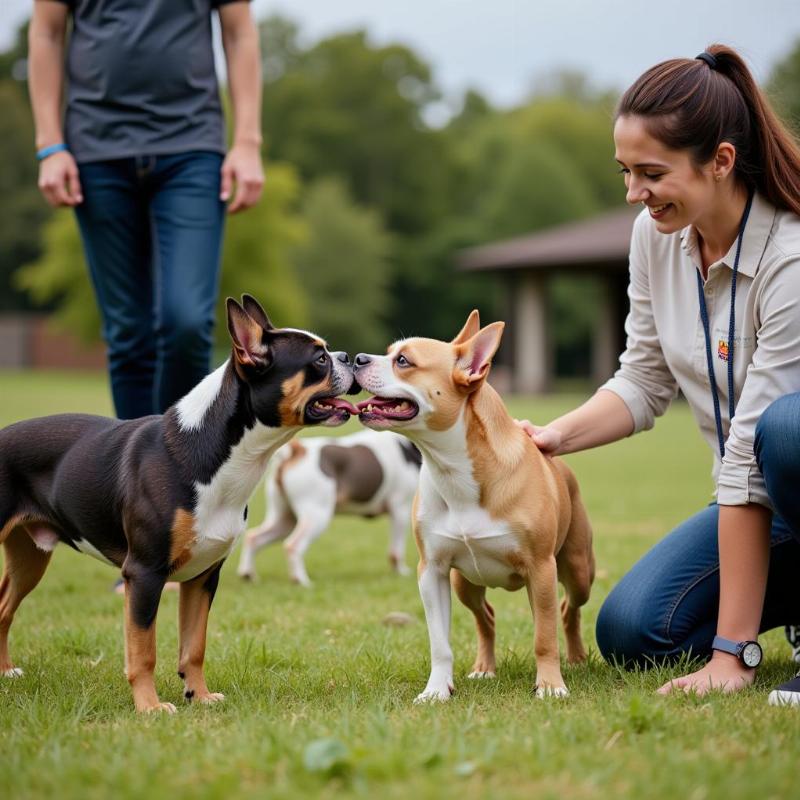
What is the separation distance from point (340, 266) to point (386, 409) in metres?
55.9

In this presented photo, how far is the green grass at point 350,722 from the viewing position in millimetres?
2590

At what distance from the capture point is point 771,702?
11.3ft

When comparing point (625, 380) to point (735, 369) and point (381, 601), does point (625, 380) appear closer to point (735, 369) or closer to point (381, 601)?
point (735, 369)

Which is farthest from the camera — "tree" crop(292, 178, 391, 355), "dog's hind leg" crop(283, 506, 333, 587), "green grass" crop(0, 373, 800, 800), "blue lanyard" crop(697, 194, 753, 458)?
"tree" crop(292, 178, 391, 355)

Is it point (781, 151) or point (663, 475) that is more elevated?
point (781, 151)

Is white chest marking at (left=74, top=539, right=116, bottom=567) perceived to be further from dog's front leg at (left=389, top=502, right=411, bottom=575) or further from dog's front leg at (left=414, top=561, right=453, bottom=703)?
dog's front leg at (left=389, top=502, right=411, bottom=575)

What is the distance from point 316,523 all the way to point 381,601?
5.17 feet

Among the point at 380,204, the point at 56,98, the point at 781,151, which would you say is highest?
the point at 56,98

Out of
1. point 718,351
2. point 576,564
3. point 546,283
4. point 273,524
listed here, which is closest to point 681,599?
point 576,564

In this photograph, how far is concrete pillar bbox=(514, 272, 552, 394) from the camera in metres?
40.2

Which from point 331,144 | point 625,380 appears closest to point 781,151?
point 625,380

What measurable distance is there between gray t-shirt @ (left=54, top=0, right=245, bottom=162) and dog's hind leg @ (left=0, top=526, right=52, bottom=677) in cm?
205

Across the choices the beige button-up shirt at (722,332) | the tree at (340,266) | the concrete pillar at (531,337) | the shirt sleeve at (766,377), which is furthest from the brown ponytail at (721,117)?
the tree at (340,266)

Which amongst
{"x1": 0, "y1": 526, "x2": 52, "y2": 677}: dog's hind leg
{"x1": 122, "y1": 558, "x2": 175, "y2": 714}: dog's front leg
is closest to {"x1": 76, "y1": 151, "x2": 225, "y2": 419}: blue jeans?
{"x1": 0, "y1": 526, "x2": 52, "y2": 677}: dog's hind leg
